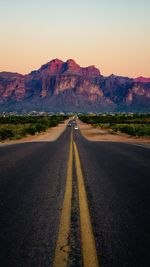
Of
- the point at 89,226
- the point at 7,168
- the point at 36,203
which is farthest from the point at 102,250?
the point at 7,168

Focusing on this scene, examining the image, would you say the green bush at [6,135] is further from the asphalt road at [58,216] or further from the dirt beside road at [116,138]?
the asphalt road at [58,216]

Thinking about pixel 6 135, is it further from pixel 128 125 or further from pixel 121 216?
pixel 121 216

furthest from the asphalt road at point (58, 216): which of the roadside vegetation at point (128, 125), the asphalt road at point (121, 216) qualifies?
the roadside vegetation at point (128, 125)

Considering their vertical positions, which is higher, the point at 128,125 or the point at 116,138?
the point at 128,125

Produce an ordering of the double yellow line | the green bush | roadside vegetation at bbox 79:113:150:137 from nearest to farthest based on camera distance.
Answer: the double yellow line
the green bush
roadside vegetation at bbox 79:113:150:137

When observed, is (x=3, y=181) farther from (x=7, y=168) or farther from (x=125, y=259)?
(x=125, y=259)

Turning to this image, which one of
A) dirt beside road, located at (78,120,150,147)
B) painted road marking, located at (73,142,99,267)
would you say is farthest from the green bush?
painted road marking, located at (73,142,99,267)

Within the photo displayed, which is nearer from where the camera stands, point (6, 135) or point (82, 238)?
point (82, 238)

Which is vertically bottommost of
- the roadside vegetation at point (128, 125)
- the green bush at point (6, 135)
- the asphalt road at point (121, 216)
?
the roadside vegetation at point (128, 125)

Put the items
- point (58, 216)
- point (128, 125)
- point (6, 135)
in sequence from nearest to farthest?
point (58, 216) < point (6, 135) < point (128, 125)

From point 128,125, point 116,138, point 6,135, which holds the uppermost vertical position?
point 6,135

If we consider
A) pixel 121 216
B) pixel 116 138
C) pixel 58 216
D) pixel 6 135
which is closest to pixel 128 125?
pixel 116 138

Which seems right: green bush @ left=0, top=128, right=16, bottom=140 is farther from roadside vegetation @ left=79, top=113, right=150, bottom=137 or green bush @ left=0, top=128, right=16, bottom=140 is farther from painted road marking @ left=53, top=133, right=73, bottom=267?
painted road marking @ left=53, top=133, right=73, bottom=267

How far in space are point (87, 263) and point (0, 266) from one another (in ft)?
2.79
